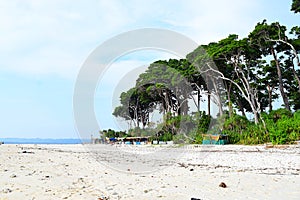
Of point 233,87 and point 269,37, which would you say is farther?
point 233,87

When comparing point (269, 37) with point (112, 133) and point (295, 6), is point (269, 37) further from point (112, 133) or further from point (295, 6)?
point (112, 133)

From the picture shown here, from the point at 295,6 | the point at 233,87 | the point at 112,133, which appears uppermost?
the point at 295,6

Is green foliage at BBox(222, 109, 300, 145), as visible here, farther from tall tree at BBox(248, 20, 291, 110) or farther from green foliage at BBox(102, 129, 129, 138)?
green foliage at BBox(102, 129, 129, 138)

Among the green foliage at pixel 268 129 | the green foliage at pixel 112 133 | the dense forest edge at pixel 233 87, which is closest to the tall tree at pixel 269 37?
the dense forest edge at pixel 233 87

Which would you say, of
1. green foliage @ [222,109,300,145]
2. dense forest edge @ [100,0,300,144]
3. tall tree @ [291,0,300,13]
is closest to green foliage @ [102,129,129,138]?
dense forest edge @ [100,0,300,144]

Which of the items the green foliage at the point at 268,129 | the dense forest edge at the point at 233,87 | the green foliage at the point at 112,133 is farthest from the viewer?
the green foliage at the point at 112,133

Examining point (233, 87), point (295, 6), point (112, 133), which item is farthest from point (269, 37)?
point (112, 133)

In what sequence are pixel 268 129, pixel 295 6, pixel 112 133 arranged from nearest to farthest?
pixel 268 129
pixel 295 6
pixel 112 133

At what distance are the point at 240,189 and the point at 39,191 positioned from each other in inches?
131

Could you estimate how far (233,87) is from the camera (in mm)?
33250

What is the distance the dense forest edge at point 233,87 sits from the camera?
24228 mm

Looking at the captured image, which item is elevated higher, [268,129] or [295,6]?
[295,6]

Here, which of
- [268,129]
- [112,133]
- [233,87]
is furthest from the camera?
[112,133]

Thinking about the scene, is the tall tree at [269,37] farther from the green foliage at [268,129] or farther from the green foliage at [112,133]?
the green foliage at [112,133]
